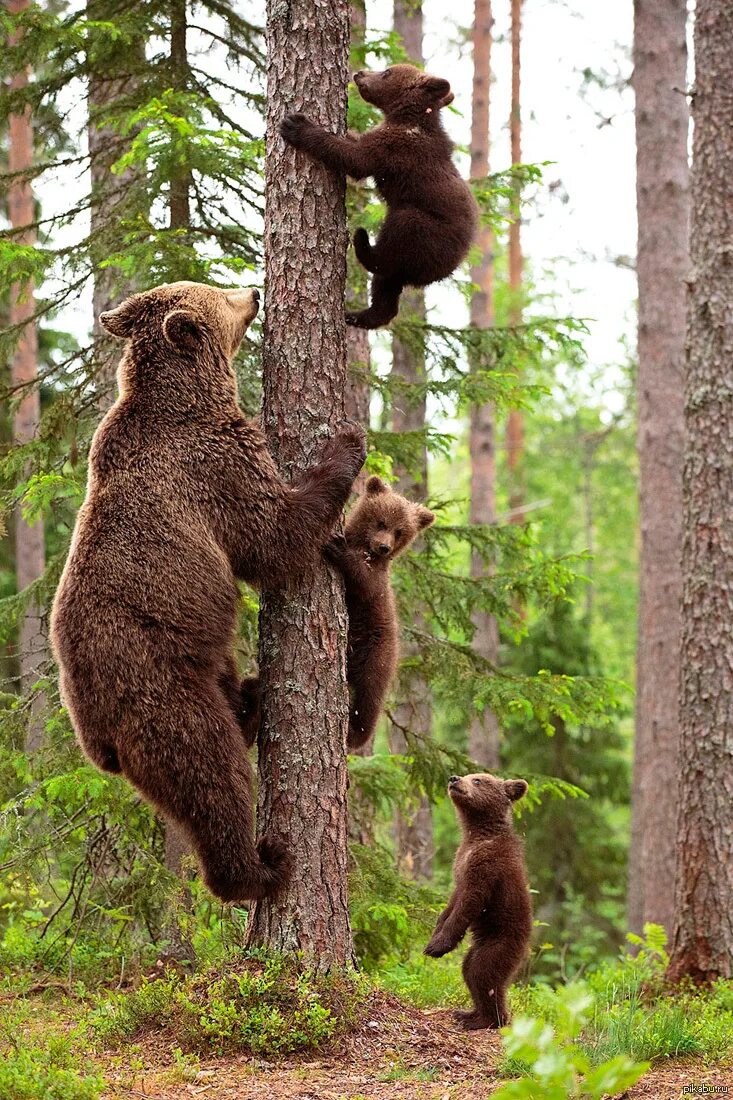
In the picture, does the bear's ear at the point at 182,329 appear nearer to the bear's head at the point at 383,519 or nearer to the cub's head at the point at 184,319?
the cub's head at the point at 184,319

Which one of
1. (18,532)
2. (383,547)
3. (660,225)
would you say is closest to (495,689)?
(383,547)

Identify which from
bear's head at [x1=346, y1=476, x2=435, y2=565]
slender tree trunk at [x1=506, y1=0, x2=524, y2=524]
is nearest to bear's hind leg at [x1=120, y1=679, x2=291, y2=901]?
bear's head at [x1=346, y1=476, x2=435, y2=565]

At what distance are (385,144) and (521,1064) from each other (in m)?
4.85

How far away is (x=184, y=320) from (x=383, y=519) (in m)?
2.14

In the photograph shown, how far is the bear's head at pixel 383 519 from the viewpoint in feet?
23.6

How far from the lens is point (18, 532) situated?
1636 centimetres

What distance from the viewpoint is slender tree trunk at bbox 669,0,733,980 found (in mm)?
8555

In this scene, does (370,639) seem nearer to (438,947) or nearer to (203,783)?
(438,947)

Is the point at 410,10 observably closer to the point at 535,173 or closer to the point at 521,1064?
the point at 535,173

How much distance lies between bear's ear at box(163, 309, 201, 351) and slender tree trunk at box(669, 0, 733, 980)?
4.85 metres

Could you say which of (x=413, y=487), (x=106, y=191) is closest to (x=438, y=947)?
(x=106, y=191)

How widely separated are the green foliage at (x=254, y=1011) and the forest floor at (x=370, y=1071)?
0.24 feet

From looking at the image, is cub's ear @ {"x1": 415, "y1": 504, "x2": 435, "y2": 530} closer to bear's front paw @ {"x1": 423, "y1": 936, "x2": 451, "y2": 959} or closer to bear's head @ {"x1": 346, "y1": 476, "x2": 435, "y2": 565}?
bear's head @ {"x1": 346, "y1": 476, "x2": 435, "y2": 565}

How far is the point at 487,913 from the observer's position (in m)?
6.53
